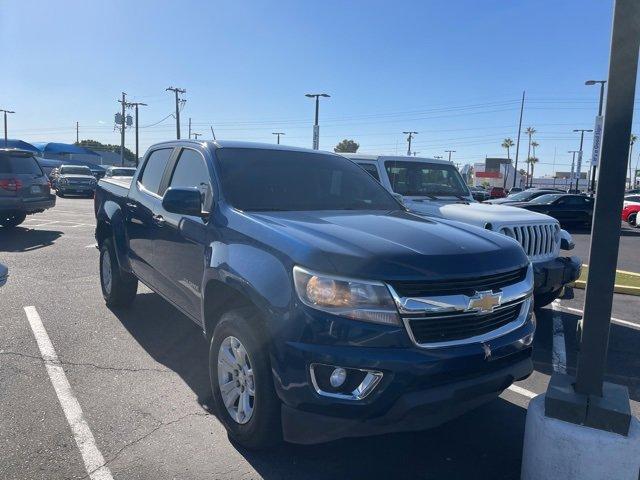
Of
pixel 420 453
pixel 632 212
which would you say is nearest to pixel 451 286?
pixel 420 453

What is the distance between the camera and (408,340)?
2.65m

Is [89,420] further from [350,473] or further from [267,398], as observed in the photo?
[350,473]

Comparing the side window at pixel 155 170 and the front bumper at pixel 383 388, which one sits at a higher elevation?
the side window at pixel 155 170

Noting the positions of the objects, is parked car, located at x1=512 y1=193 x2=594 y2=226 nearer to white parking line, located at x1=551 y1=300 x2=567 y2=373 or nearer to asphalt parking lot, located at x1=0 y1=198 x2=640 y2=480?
white parking line, located at x1=551 y1=300 x2=567 y2=373

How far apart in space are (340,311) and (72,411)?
224 cm

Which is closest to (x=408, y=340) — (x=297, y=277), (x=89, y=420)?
(x=297, y=277)

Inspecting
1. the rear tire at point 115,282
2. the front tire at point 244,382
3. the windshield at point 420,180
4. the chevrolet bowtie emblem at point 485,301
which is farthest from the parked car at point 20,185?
the chevrolet bowtie emblem at point 485,301

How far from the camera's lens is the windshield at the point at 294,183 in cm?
387

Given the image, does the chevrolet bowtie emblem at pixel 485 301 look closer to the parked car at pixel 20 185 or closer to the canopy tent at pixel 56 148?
the parked car at pixel 20 185

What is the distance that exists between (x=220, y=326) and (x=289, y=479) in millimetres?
983

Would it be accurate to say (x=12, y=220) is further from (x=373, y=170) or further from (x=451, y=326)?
(x=451, y=326)

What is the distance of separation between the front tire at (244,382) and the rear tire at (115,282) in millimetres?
2958

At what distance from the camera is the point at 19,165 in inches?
489

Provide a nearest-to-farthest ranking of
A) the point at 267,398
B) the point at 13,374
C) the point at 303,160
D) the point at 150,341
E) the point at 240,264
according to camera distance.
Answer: the point at 267,398
the point at 240,264
the point at 13,374
the point at 303,160
the point at 150,341
